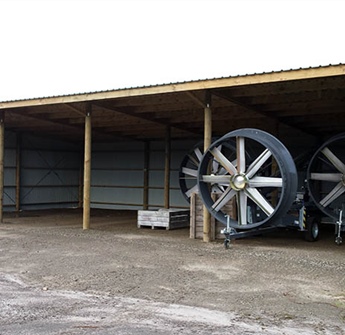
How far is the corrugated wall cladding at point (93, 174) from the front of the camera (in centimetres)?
1766

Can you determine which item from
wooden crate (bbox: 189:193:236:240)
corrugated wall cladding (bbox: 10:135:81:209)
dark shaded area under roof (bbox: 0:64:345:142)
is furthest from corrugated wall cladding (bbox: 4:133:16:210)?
wooden crate (bbox: 189:193:236:240)

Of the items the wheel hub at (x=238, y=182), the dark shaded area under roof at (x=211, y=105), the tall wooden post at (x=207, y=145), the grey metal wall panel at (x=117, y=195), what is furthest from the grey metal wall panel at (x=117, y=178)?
the wheel hub at (x=238, y=182)

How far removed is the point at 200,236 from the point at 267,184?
7.42ft

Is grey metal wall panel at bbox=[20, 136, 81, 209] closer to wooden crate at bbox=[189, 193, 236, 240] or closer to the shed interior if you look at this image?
the shed interior

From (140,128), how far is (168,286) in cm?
1043

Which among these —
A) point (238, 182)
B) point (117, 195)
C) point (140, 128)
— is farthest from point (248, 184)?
point (117, 195)

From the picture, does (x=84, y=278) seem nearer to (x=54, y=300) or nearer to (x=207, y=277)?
(x=54, y=300)

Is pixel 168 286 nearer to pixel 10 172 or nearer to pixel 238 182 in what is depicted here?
pixel 238 182

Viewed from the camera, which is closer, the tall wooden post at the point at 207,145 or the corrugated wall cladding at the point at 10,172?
the tall wooden post at the point at 207,145

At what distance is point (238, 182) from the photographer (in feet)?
28.0

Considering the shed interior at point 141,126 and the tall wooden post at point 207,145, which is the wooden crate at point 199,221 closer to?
the tall wooden post at point 207,145

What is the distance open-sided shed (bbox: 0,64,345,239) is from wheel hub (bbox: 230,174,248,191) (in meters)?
1.18

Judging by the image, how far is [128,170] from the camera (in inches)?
763

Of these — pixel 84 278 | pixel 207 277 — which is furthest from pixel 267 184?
pixel 84 278
